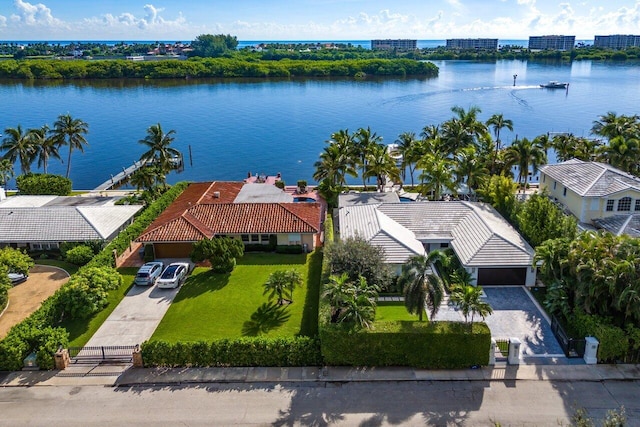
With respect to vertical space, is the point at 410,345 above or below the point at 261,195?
below

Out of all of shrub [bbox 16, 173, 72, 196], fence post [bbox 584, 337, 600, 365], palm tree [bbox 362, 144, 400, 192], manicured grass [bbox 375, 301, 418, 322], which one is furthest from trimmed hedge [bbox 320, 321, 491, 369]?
shrub [bbox 16, 173, 72, 196]

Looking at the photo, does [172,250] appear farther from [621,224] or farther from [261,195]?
→ [621,224]

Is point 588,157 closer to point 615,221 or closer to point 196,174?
point 615,221

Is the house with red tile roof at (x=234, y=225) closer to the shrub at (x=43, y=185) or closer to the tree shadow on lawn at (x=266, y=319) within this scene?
the tree shadow on lawn at (x=266, y=319)

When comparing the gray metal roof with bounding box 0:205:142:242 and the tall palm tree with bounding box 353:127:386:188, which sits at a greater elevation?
the tall palm tree with bounding box 353:127:386:188

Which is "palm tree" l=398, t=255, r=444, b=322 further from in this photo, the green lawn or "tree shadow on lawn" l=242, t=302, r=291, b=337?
"tree shadow on lawn" l=242, t=302, r=291, b=337

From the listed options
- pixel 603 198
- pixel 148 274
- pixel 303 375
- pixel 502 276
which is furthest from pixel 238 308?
pixel 603 198

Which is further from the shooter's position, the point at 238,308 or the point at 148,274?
the point at 148,274
